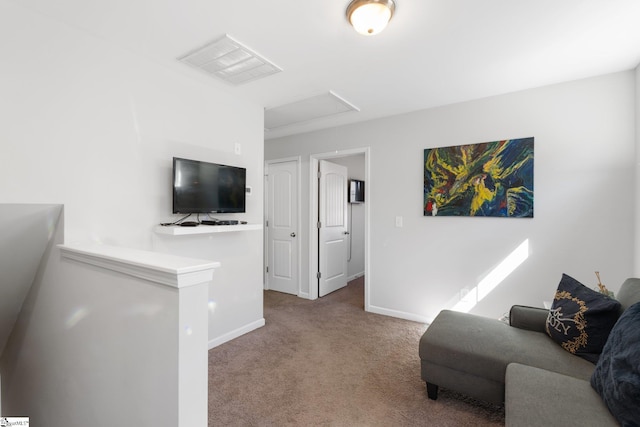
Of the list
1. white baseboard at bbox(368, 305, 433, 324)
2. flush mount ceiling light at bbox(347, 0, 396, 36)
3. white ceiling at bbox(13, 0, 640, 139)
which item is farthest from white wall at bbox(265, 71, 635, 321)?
flush mount ceiling light at bbox(347, 0, 396, 36)

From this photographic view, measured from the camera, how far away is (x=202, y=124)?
267cm

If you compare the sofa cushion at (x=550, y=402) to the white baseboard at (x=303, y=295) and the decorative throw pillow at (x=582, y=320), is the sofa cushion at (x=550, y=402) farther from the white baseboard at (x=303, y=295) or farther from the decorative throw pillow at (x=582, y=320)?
the white baseboard at (x=303, y=295)

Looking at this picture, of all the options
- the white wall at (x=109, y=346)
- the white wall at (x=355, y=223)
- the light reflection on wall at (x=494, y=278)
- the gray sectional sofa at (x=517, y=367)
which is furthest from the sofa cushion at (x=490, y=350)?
the white wall at (x=355, y=223)

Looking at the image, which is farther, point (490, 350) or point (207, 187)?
point (207, 187)

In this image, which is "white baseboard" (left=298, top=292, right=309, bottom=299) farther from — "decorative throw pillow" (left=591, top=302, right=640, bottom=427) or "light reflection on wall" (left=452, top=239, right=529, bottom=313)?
"decorative throw pillow" (left=591, top=302, right=640, bottom=427)

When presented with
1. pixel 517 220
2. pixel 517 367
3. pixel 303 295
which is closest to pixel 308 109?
pixel 517 220

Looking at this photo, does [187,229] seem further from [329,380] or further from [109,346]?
[329,380]

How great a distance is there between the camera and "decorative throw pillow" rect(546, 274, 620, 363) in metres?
1.59

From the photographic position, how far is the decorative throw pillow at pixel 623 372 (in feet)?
3.50

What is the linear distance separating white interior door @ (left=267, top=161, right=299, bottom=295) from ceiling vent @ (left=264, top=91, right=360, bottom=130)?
77cm

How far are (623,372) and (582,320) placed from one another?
59cm

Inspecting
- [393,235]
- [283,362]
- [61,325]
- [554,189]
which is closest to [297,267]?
[393,235]

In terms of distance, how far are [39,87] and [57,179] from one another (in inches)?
21.4

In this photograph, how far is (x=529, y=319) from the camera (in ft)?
6.70
